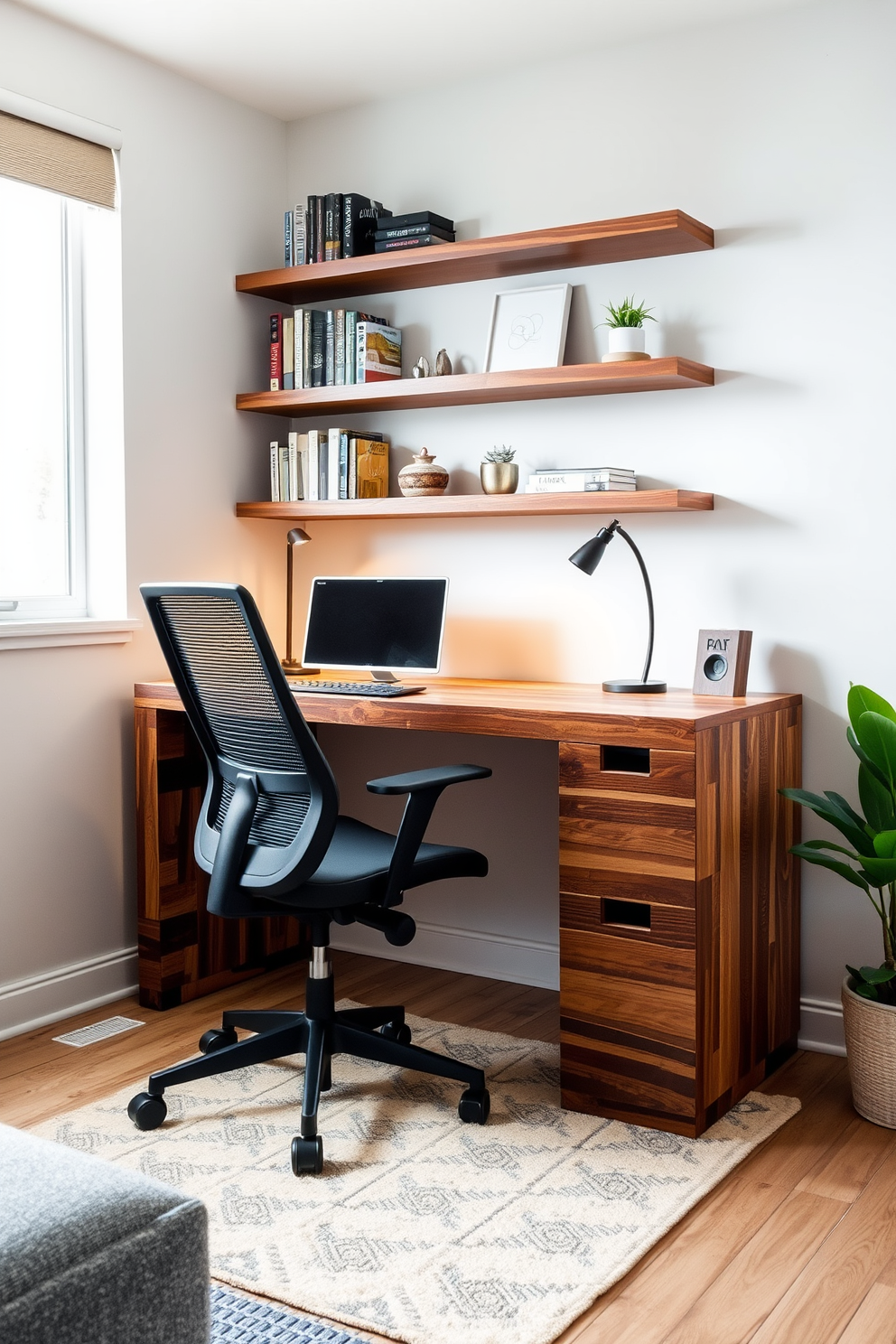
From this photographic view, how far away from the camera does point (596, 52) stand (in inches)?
120

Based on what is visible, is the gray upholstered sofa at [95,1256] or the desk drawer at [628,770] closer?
the gray upholstered sofa at [95,1256]

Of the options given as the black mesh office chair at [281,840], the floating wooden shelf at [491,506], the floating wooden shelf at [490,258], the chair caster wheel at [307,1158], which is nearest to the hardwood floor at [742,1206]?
the black mesh office chair at [281,840]

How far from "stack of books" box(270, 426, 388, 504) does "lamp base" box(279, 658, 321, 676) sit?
0.46m

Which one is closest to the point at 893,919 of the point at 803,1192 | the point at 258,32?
the point at 803,1192

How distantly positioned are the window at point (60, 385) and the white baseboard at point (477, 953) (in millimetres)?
1238

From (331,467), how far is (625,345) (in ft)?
3.06

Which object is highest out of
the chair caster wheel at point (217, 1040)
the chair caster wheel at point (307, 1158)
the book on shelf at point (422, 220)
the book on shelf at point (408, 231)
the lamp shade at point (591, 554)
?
the book on shelf at point (422, 220)

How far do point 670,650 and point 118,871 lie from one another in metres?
1.55

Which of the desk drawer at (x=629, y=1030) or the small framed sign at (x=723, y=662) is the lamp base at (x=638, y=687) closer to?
the small framed sign at (x=723, y=662)

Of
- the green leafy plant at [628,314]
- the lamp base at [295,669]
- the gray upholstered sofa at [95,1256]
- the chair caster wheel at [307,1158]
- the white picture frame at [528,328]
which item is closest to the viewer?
the gray upholstered sofa at [95,1256]

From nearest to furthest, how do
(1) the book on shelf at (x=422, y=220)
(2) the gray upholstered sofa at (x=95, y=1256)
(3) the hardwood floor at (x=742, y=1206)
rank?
Result: (2) the gray upholstered sofa at (x=95, y=1256) → (3) the hardwood floor at (x=742, y=1206) → (1) the book on shelf at (x=422, y=220)

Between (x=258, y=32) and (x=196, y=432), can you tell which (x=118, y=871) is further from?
(x=258, y=32)

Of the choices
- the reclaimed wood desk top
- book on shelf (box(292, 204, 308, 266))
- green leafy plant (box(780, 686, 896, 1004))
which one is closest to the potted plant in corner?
green leafy plant (box(780, 686, 896, 1004))

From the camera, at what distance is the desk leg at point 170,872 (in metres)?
3.07
